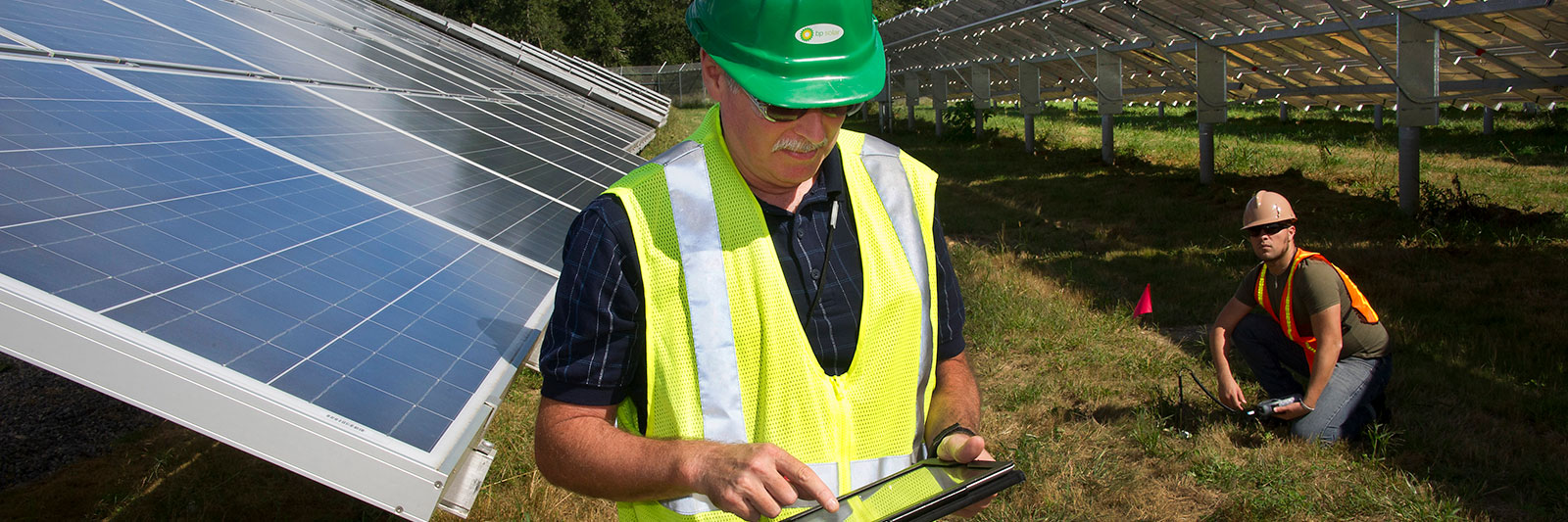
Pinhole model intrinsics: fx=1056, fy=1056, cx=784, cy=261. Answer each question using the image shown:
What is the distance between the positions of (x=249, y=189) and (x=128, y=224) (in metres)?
0.67

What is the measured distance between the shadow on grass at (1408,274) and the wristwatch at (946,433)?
3.18 meters

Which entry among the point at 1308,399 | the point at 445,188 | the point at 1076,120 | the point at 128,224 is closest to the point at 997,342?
the point at 1308,399

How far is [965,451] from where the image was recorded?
169 cm

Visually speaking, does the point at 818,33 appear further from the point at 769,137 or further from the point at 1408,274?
the point at 1408,274

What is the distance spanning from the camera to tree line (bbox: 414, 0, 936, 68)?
5253 centimetres

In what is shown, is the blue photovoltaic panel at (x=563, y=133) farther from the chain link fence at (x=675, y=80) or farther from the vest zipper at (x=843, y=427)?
the chain link fence at (x=675, y=80)

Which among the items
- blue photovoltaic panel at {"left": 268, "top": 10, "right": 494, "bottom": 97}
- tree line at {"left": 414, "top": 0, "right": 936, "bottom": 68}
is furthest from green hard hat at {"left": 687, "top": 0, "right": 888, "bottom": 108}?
tree line at {"left": 414, "top": 0, "right": 936, "bottom": 68}

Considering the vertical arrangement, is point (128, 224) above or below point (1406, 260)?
above

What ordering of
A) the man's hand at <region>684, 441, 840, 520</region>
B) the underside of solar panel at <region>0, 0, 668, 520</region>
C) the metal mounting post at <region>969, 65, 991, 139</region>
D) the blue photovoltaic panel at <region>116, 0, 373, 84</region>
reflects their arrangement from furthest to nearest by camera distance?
the metal mounting post at <region>969, 65, 991, 139</region> → the blue photovoltaic panel at <region>116, 0, 373, 84</region> → the underside of solar panel at <region>0, 0, 668, 520</region> → the man's hand at <region>684, 441, 840, 520</region>

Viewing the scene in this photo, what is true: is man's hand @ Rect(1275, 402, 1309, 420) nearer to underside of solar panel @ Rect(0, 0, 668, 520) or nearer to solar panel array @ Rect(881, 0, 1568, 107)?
underside of solar panel @ Rect(0, 0, 668, 520)

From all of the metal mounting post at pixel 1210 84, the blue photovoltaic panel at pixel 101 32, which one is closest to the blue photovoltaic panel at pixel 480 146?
the blue photovoltaic panel at pixel 101 32

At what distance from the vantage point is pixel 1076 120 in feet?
91.0

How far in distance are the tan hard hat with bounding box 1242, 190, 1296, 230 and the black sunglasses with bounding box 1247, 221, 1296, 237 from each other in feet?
0.07

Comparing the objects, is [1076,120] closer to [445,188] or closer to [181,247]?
[445,188]
